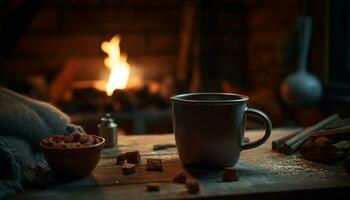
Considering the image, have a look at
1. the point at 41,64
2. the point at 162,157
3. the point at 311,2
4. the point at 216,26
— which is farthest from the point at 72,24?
the point at 162,157

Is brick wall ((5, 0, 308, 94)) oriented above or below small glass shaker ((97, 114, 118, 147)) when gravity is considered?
above

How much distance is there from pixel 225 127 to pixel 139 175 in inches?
8.5

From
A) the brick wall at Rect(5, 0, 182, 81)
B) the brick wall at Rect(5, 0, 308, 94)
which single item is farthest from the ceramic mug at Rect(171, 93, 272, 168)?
A: the brick wall at Rect(5, 0, 182, 81)

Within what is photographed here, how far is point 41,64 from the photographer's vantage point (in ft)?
12.2

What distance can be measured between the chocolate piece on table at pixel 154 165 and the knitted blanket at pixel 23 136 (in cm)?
23

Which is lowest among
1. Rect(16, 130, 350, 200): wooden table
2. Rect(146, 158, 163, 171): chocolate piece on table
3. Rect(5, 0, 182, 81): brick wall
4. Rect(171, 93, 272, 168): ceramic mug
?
Rect(16, 130, 350, 200): wooden table

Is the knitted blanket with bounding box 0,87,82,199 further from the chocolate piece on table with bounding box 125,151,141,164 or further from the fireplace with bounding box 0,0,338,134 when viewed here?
the fireplace with bounding box 0,0,338,134

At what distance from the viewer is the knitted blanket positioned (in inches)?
36.3

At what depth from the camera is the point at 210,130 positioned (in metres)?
1.00

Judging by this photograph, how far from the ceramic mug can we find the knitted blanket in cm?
30

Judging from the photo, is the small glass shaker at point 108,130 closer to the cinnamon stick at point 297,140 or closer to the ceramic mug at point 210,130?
the ceramic mug at point 210,130

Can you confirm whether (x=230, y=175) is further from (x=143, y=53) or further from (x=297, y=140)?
(x=143, y=53)

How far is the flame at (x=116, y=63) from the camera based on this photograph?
327cm

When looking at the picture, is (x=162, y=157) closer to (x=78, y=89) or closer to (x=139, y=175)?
(x=139, y=175)
